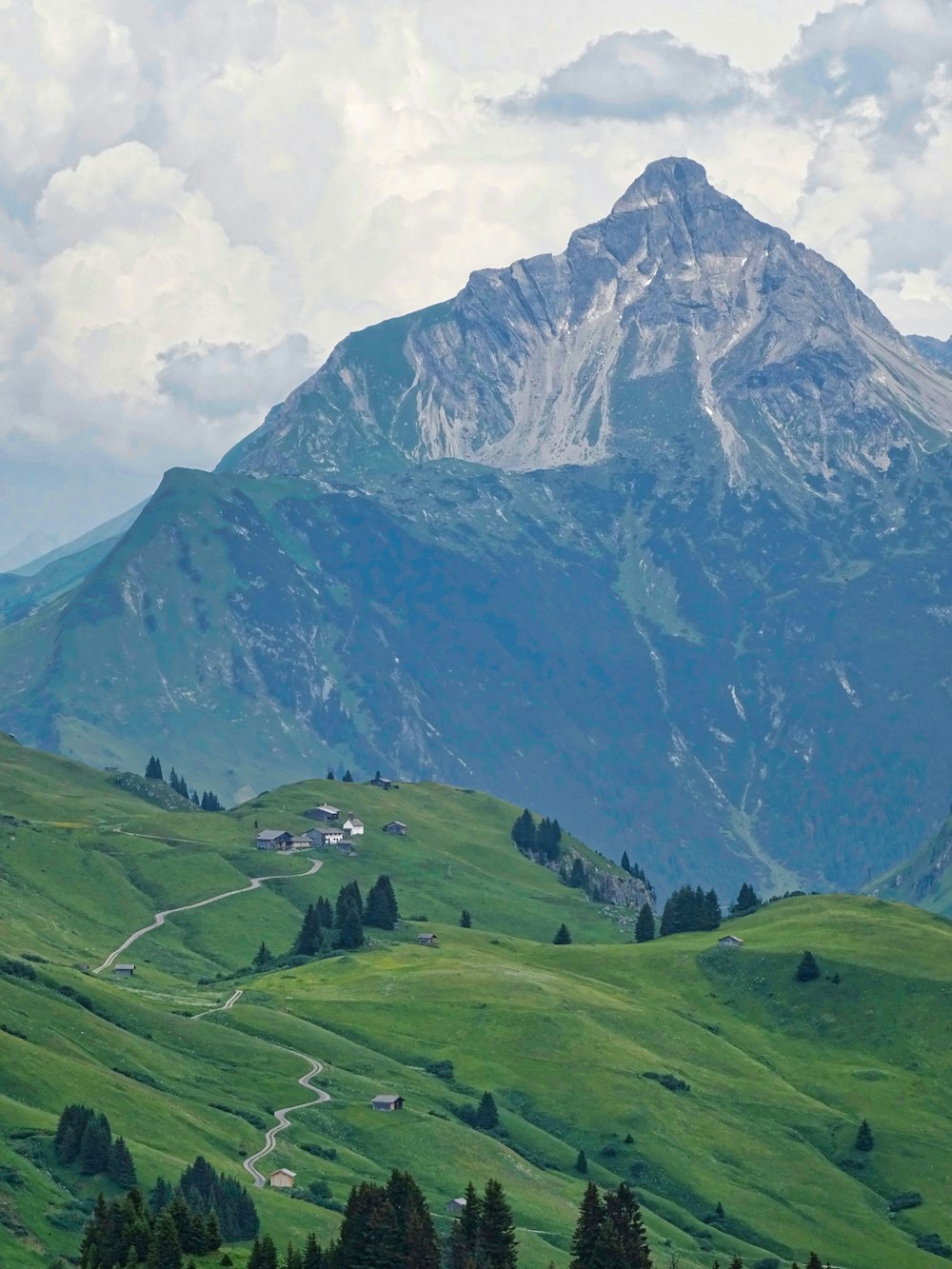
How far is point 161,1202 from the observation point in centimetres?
13800

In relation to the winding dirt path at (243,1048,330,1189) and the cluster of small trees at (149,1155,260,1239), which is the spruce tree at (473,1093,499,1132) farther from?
the cluster of small trees at (149,1155,260,1239)

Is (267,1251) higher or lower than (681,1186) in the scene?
lower

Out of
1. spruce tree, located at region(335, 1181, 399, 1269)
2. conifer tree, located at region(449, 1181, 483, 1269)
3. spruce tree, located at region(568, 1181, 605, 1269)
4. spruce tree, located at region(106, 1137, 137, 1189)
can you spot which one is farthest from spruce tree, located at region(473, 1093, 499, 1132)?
spruce tree, located at region(335, 1181, 399, 1269)

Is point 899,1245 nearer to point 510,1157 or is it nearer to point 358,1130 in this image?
point 510,1157

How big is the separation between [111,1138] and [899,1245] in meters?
83.9

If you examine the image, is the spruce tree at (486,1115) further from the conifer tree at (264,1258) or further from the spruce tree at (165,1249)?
the conifer tree at (264,1258)

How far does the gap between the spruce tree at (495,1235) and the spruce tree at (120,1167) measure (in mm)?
29005

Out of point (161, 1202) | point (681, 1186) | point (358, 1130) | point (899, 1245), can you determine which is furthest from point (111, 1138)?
point (899, 1245)

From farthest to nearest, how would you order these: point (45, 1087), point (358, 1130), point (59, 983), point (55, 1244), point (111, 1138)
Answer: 1. point (59, 983)
2. point (358, 1130)
3. point (45, 1087)
4. point (111, 1138)
5. point (55, 1244)

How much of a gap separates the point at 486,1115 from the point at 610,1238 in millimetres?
74447

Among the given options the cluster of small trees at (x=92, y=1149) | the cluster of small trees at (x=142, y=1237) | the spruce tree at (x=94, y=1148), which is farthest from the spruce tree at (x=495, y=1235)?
the spruce tree at (x=94, y=1148)

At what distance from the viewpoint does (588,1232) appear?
123500 millimetres

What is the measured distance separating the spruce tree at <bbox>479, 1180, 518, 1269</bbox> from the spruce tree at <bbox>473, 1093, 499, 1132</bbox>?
66.1 metres

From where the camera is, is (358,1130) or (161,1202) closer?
(161,1202)
